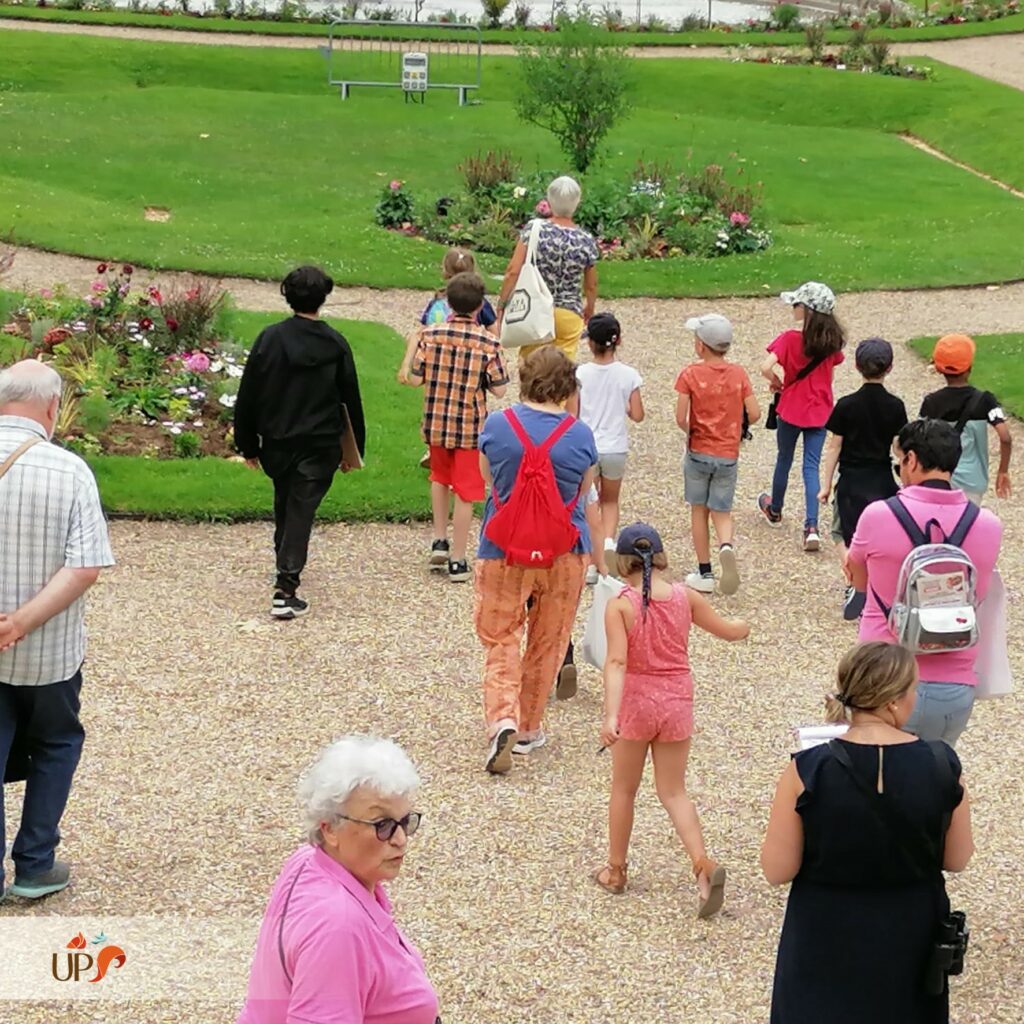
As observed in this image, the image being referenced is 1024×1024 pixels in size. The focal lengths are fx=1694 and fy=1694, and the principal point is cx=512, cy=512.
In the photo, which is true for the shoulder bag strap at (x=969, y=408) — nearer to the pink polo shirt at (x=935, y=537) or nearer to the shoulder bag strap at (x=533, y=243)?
the pink polo shirt at (x=935, y=537)

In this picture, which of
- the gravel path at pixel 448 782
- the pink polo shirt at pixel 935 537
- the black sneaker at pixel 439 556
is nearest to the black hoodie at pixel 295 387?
the gravel path at pixel 448 782

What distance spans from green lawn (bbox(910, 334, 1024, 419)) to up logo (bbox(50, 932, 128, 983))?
993 centimetres

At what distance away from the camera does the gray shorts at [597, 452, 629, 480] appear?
977 centimetres

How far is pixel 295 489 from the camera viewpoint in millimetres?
9008

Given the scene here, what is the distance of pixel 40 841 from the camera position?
5.99 meters

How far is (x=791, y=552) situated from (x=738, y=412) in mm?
1468

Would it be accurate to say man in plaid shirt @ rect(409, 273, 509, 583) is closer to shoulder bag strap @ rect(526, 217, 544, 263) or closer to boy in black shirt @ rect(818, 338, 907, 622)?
shoulder bag strap @ rect(526, 217, 544, 263)

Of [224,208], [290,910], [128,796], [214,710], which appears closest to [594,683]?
[214,710]

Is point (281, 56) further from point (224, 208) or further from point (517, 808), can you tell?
point (517, 808)

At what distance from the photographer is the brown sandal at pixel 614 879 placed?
6.29m

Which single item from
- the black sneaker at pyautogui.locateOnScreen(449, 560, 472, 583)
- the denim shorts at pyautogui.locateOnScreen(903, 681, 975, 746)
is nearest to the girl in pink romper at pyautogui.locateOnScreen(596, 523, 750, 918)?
the denim shorts at pyautogui.locateOnScreen(903, 681, 975, 746)

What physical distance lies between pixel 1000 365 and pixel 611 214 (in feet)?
20.2

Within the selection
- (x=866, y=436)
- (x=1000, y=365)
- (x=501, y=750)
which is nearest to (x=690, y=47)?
(x=1000, y=365)

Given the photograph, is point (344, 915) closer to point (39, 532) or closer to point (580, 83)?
point (39, 532)
